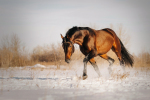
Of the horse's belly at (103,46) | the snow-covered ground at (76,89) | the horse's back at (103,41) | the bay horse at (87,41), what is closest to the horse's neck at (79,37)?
the bay horse at (87,41)

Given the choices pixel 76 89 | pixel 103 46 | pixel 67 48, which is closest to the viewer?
pixel 76 89

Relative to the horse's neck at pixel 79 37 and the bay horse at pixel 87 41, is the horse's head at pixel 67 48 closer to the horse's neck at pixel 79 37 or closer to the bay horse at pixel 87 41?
the bay horse at pixel 87 41

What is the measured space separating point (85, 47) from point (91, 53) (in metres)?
0.33

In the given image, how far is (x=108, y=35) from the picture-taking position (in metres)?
7.62

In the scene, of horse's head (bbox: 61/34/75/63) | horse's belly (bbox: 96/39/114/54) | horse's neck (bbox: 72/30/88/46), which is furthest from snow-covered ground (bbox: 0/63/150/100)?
horse's neck (bbox: 72/30/88/46)

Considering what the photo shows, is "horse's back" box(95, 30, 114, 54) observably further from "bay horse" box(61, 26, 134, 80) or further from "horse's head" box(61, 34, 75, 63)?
"horse's head" box(61, 34, 75, 63)

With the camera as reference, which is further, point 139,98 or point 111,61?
point 111,61

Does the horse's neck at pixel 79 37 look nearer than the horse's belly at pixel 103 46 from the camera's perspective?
Yes

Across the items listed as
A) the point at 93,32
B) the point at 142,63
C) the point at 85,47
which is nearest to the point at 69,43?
the point at 85,47

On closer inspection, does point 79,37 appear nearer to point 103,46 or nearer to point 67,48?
point 67,48

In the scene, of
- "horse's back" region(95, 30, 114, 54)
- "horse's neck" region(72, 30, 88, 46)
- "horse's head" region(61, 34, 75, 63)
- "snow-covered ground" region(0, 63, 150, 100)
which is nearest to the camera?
"snow-covered ground" region(0, 63, 150, 100)

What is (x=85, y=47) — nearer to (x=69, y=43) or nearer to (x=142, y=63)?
(x=69, y=43)

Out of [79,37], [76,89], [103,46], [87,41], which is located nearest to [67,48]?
[79,37]

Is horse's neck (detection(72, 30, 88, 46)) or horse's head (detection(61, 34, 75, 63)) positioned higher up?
horse's neck (detection(72, 30, 88, 46))
